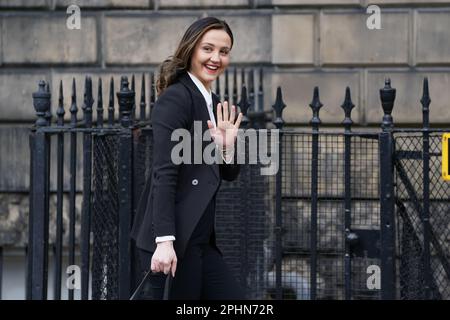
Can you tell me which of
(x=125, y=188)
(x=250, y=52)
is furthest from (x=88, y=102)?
(x=250, y=52)

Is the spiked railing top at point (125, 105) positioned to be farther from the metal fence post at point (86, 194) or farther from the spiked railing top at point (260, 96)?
the spiked railing top at point (260, 96)

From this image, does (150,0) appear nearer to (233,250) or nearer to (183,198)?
(233,250)

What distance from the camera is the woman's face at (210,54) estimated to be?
5164 millimetres

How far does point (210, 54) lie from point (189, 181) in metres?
0.56

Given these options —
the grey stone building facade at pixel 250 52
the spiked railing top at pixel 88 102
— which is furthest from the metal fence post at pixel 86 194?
the grey stone building facade at pixel 250 52

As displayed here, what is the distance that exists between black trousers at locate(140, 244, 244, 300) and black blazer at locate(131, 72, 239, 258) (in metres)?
0.07

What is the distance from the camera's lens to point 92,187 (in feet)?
22.6

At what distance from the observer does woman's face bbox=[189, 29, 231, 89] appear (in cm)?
516

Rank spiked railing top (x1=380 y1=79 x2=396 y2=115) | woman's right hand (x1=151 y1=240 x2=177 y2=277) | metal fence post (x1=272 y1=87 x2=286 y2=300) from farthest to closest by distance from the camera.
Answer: metal fence post (x1=272 y1=87 x2=286 y2=300), spiked railing top (x1=380 y1=79 x2=396 y2=115), woman's right hand (x1=151 y1=240 x2=177 y2=277)

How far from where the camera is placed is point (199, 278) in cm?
510

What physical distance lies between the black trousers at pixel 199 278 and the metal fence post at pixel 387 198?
1.04 m

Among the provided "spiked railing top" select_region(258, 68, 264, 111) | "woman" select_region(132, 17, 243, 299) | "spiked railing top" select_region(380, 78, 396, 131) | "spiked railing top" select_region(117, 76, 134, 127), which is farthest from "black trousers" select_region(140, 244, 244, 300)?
"spiked railing top" select_region(258, 68, 264, 111)

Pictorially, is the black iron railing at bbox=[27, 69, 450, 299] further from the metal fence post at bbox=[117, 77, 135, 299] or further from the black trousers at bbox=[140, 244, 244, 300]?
the black trousers at bbox=[140, 244, 244, 300]

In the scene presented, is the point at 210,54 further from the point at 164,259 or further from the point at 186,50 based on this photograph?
the point at 164,259
